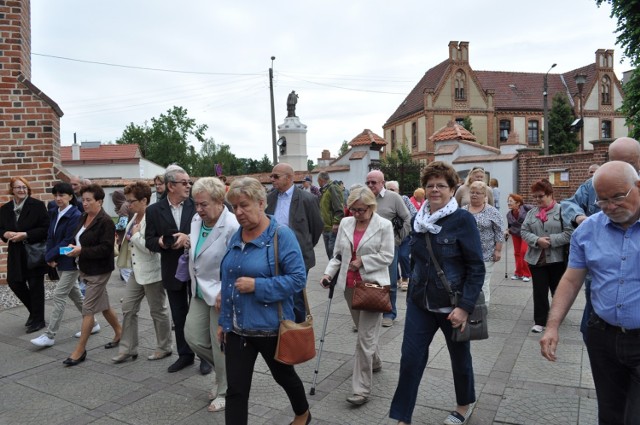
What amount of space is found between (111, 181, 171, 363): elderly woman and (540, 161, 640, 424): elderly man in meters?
3.82

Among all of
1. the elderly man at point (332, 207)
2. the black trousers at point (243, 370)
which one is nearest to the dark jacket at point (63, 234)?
the elderly man at point (332, 207)

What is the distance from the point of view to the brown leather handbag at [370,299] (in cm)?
411

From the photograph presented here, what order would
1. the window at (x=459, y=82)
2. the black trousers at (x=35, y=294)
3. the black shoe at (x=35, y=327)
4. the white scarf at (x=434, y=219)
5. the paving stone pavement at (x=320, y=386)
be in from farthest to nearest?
the window at (x=459, y=82), the black trousers at (x=35, y=294), the black shoe at (x=35, y=327), the paving stone pavement at (x=320, y=386), the white scarf at (x=434, y=219)

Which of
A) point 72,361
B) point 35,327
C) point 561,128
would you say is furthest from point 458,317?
point 561,128

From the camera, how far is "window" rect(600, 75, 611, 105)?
168 ft

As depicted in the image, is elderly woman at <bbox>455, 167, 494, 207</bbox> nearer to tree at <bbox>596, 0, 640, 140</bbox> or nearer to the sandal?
the sandal

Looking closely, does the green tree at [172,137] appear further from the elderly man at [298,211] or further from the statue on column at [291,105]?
the elderly man at [298,211]

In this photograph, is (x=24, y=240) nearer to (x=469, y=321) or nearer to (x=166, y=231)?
(x=166, y=231)

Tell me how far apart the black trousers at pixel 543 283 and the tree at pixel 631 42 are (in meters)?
13.7

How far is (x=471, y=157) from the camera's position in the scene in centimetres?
1786

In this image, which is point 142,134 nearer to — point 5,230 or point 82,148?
point 82,148

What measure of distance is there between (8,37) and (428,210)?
8.43 metres

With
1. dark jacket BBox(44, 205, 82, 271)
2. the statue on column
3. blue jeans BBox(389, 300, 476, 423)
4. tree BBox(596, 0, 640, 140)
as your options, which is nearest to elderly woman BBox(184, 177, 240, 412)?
blue jeans BBox(389, 300, 476, 423)

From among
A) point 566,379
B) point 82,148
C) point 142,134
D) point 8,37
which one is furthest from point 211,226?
point 142,134
